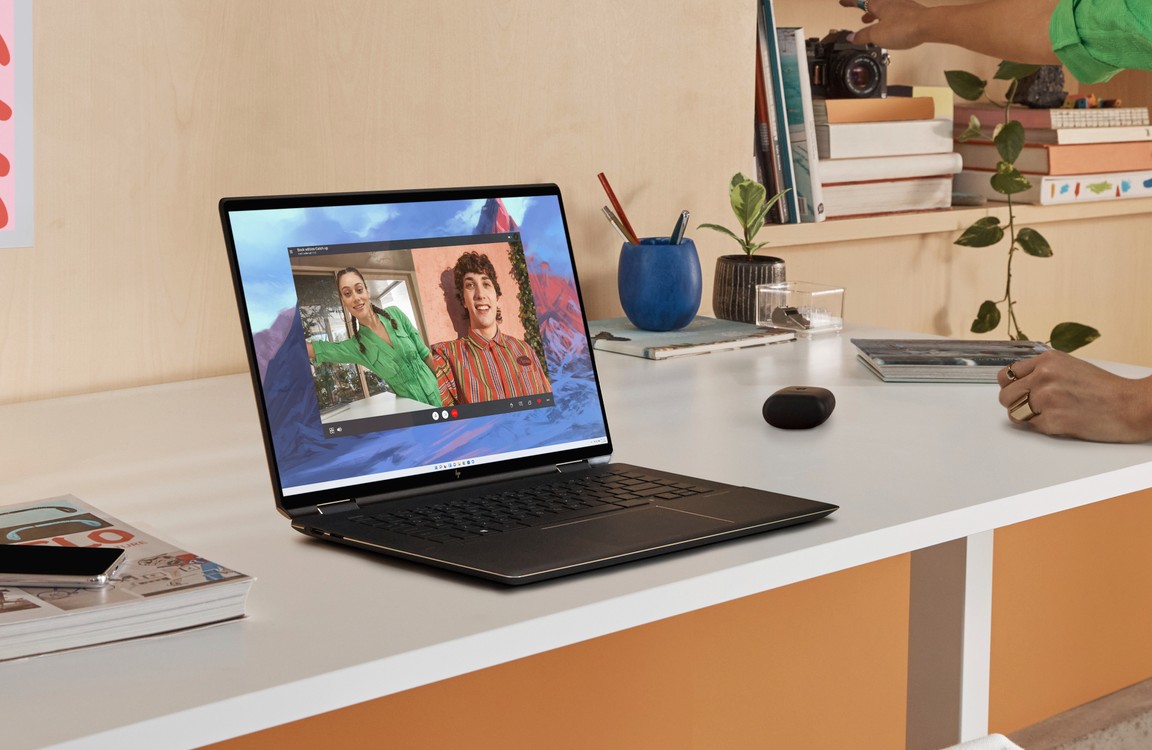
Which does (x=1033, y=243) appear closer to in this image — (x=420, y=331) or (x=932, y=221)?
(x=932, y=221)

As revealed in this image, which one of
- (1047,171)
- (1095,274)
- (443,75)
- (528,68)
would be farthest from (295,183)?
(1095,274)

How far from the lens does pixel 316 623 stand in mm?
645

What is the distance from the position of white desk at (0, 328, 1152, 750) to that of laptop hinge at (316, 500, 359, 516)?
3 centimetres

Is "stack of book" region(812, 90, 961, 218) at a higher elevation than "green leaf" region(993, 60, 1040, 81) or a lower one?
lower

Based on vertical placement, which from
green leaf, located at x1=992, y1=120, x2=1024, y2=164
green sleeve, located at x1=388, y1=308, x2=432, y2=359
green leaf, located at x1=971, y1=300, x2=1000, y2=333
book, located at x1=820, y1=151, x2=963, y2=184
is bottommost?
green leaf, located at x1=971, y1=300, x2=1000, y2=333

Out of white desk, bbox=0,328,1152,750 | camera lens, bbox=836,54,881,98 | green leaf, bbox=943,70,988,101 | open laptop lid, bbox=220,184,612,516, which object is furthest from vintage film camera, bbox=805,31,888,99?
open laptop lid, bbox=220,184,612,516

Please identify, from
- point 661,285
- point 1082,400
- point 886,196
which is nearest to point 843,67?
point 886,196

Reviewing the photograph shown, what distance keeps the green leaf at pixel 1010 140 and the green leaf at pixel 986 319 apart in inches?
10.9

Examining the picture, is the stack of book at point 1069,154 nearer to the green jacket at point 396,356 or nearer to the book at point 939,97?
the book at point 939,97

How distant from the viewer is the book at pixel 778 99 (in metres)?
1.88

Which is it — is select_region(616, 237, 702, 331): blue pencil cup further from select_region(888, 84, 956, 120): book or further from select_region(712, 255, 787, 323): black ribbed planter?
select_region(888, 84, 956, 120): book

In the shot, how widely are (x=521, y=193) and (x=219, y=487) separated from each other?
0.34 m

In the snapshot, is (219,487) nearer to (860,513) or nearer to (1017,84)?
(860,513)

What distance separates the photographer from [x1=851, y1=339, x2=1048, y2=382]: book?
4.12ft
